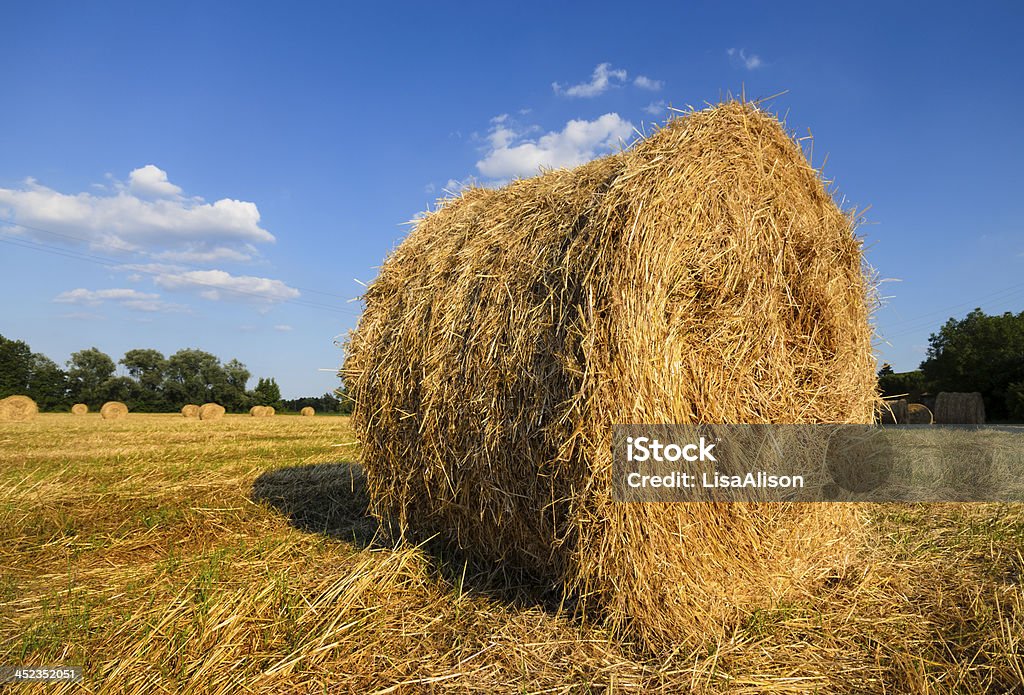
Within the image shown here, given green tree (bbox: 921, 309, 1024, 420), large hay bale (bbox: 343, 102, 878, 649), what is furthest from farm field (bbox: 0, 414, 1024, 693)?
green tree (bbox: 921, 309, 1024, 420)

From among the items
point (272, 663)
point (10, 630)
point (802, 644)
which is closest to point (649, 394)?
point (802, 644)

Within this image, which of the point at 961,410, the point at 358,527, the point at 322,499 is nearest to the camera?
the point at 358,527

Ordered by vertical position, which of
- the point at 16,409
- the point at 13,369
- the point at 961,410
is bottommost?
the point at 16,409

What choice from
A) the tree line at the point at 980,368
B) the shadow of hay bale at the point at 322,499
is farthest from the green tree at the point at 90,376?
the tree line at the point at 980,368

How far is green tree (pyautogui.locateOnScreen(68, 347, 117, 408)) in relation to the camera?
133 feet

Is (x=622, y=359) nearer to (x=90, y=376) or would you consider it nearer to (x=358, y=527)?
(x=358, y=527)

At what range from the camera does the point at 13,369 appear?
39.2m

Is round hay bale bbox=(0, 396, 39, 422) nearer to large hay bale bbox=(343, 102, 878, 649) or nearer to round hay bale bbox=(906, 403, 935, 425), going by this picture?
large hay bale bbox=(343, 102, 878, 649)

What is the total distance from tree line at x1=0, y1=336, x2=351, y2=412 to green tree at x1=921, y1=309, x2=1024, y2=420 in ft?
98.6

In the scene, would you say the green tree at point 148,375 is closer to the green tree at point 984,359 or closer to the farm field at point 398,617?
the farm field at point 398,617

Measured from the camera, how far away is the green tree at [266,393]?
135 feet

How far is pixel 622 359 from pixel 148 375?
5341 cm

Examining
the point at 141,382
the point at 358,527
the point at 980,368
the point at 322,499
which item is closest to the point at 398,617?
the point at 358,527

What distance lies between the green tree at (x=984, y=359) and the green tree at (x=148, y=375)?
140ft
